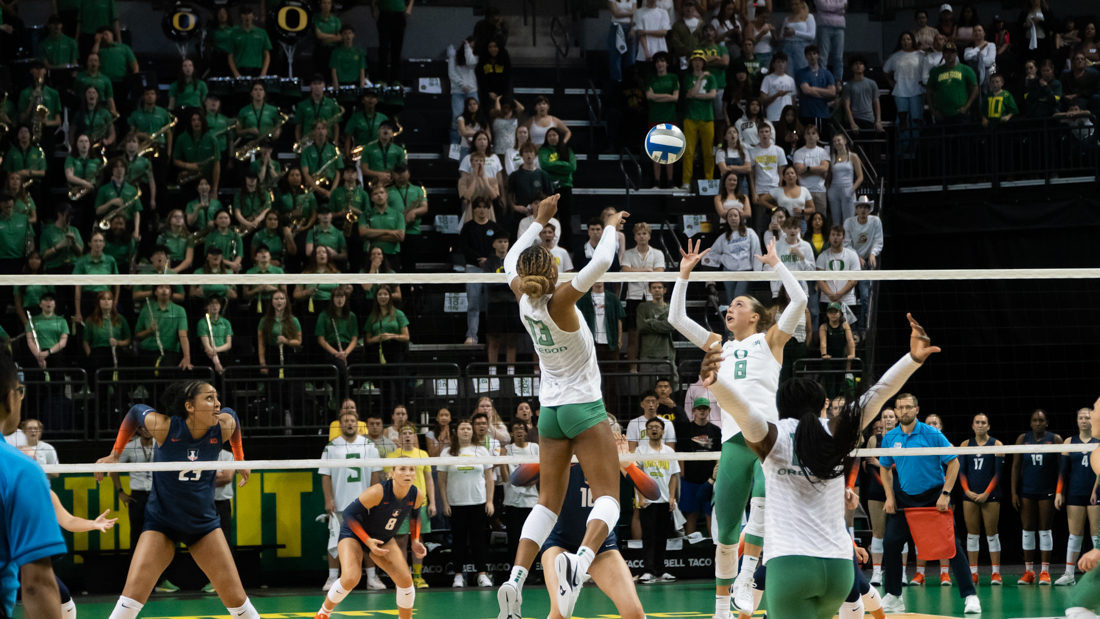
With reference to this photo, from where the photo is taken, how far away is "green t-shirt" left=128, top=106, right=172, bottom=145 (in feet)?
52.0

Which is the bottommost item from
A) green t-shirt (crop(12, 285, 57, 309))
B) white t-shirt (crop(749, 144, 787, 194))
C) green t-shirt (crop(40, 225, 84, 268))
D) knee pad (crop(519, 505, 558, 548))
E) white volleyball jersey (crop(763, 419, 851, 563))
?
knee pad (crop(519, 505, 558, 548))

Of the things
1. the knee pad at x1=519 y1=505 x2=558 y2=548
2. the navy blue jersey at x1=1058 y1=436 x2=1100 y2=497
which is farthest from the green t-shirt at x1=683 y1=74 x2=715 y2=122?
the knee pad at x1=519 y1=505 x2=558 y2=548

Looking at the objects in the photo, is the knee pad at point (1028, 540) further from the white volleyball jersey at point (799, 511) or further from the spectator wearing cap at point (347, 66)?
the spectator wearing cap at point (347, 66)

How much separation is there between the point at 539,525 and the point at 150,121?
1100cm

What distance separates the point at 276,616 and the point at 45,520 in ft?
25.4

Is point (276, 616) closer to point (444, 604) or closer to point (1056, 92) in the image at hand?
point (444, 604)

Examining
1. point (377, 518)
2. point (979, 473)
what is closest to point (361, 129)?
point (377, 518)

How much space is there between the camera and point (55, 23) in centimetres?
1658

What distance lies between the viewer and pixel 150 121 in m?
15.9

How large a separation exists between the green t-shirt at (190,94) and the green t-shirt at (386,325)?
5.17m

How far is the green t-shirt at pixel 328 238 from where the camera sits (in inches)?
569

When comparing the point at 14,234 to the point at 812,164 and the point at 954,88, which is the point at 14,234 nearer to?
the point at 812,164

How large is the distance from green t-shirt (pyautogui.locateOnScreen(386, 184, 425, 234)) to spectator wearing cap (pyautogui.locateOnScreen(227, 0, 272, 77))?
309cm

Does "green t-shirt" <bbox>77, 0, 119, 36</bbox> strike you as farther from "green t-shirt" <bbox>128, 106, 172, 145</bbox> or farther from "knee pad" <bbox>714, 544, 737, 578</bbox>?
"knee pad" <bbox>714, 544, 737, 578</bbox>
